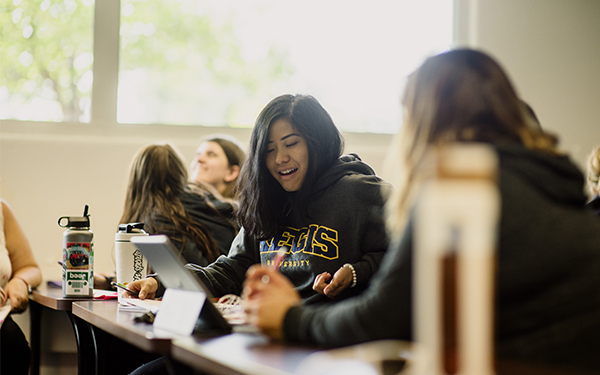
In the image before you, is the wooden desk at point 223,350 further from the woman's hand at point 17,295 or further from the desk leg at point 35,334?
the desk leg at point 35,334

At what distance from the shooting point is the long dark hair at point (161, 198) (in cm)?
238

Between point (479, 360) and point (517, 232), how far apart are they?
288 mm

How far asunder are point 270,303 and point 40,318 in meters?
1.88

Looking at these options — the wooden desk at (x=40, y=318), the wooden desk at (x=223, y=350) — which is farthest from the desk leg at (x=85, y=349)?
the wooden desk at (x=223, y=350)

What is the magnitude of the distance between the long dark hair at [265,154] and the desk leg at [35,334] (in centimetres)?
121

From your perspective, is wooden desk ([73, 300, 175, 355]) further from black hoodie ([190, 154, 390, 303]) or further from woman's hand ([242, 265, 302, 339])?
black hoodie ([190, 154, 390, 303])

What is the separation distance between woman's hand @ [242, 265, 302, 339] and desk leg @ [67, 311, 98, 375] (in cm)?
116

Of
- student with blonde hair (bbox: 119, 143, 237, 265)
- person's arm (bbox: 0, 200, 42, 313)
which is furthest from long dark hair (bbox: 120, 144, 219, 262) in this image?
person's arm (bbox: 0, 200, 42, 313)

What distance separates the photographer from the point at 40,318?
2529mm

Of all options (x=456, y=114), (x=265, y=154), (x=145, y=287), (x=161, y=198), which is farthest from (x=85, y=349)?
(x=456, y=114)

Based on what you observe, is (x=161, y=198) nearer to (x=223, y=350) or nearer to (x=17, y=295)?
(x=17, y=295)

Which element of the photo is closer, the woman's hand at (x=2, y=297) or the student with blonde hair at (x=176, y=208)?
the woman's hand at (x=2, y=297)

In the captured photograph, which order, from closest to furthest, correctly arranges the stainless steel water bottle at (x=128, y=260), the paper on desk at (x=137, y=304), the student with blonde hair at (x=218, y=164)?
the paper on desk at (x=137, y=304)
the stainless steel water bottle at (x=128, y=260)
the student with blonde hair at (x=218, y=164)

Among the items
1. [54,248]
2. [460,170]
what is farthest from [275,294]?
[54,248]
